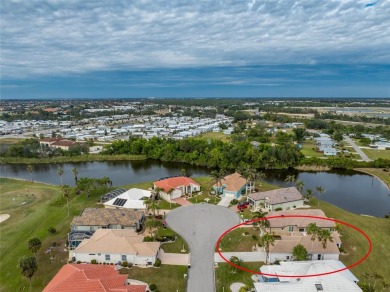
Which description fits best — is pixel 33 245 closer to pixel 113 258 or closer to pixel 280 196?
pixel 113 258

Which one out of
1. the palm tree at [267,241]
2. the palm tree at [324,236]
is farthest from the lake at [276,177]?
the palm tree at [267,241]

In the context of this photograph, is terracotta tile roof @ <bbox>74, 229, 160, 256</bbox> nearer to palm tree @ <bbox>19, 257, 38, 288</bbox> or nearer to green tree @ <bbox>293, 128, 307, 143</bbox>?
palm tree @ <bbox>19, 257, 38, 288</bbox>

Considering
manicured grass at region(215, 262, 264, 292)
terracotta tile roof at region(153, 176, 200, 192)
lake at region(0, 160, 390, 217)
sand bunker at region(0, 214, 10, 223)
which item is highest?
terracotta tile roof at region(153, 176, 200, 192)

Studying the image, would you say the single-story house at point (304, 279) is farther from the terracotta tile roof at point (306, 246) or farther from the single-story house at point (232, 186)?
the single-story house at point (232, 186)

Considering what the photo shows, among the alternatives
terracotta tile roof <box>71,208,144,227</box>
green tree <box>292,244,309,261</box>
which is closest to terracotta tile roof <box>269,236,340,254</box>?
green tree <box>292,244,309,261</box>

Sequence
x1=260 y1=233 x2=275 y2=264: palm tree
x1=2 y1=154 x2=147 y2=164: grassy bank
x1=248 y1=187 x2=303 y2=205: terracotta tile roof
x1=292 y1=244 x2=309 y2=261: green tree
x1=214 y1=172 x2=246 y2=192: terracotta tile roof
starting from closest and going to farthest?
x1=260 y1=233 x2=275 y2=264: palm tree < x1=292 y1=244 x2=309 y2=261: green tree < x1=248 y1=187 x2=303 y2=205: terracotta tile roof < x1=214 y1=172 x2=246 y2=192: terracotta tile roof < x1=2 y1=154 x2=147 y2=164: grassy bank
